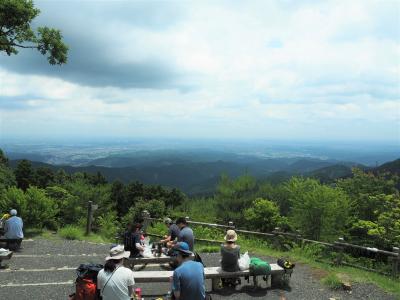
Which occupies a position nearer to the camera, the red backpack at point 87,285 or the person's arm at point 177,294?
the person's arm at point 177,294

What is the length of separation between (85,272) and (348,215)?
953 inches

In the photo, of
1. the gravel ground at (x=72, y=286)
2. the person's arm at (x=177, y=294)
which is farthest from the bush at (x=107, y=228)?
the person's arm at (x=177, y=294)

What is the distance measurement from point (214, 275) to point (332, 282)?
3296 millimetres

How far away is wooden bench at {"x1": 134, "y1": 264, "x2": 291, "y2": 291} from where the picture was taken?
25.3 ft

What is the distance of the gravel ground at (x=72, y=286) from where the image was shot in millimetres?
8094

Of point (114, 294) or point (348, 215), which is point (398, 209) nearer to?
point (348, 215)

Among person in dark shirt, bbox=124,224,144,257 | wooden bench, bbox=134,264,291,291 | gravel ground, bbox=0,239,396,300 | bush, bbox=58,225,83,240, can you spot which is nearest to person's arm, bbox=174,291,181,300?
wooden bench, bbox=134,264,291,291

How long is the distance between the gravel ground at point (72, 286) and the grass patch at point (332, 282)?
171mm

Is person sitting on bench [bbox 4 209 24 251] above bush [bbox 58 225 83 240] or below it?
above

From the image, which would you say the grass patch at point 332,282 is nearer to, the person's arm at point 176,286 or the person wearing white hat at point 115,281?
the person's arm at point 176,286

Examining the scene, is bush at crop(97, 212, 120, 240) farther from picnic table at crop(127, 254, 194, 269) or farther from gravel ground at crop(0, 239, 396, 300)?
picnic table at crop(127, 254, 194, 269)

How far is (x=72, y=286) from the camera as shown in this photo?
27.9 feet

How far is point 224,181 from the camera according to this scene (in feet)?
141

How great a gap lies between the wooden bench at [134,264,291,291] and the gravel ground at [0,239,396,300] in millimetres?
244
